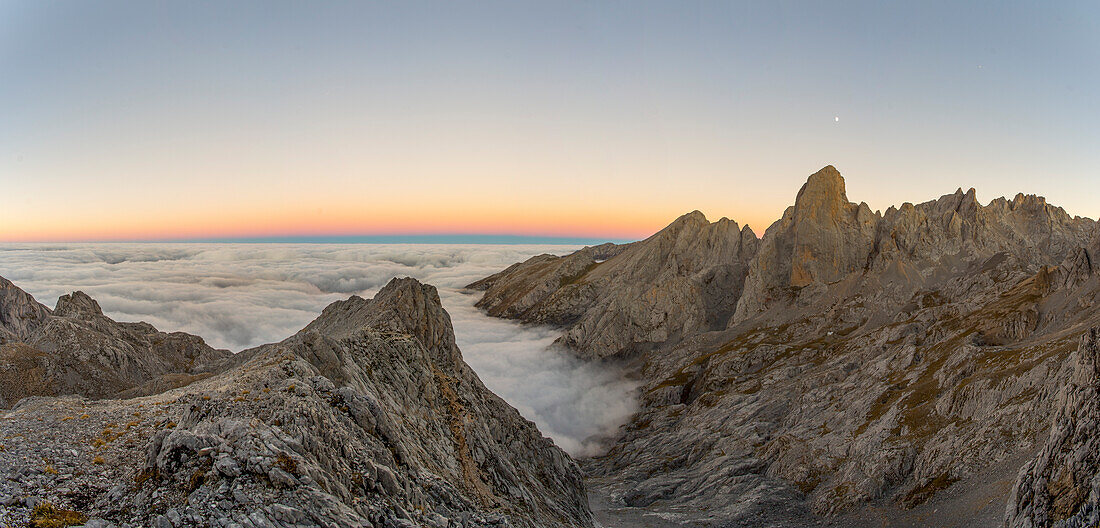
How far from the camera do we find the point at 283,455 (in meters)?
21.5

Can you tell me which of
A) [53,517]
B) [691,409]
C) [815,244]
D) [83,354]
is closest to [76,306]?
[83,354]

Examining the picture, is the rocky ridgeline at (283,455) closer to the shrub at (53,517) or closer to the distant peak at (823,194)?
the shrub at (53,517)

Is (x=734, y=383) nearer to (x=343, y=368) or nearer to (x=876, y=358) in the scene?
(x=876, y=358)

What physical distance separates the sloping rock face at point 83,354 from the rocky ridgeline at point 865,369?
91801 mm

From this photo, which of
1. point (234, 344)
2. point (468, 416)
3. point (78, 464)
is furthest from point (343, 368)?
point (234, 344)

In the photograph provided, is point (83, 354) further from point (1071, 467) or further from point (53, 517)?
point (1071, 467)

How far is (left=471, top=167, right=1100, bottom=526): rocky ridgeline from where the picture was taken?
7069 centimetres

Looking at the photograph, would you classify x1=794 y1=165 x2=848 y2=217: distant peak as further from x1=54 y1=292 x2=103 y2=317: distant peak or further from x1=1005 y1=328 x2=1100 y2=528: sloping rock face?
x1=54 y1=292 x2=103 y2=317: distant peak

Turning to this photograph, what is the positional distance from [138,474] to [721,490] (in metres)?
91.0

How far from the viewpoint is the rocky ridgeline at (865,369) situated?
70.7m

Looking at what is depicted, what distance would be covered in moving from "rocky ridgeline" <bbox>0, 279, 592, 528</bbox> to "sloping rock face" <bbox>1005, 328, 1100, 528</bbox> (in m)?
35.1

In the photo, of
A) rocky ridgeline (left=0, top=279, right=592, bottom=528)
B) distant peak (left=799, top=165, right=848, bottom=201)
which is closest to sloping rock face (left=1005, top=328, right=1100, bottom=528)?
rocky ridgeline (left=0, top=279, right=592, bottom=528)

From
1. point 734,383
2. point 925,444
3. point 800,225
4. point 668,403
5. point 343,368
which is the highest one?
point 800,225

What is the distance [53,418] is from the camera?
82.2 feet
